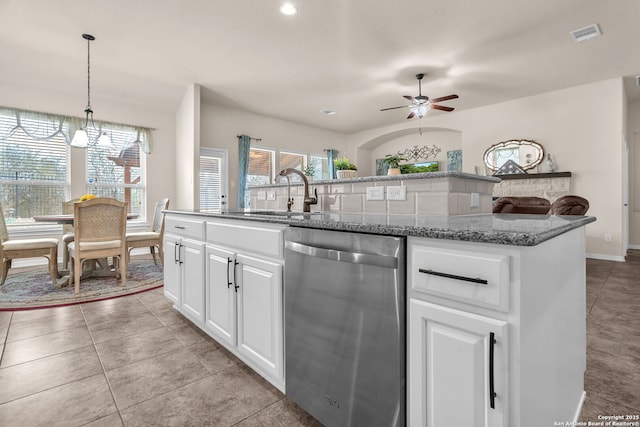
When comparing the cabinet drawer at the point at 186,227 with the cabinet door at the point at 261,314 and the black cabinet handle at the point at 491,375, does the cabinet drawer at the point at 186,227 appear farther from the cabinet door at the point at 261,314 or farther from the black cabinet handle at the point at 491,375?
the black cabinet handle at the point at 491,375

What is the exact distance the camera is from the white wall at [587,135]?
16.7ft

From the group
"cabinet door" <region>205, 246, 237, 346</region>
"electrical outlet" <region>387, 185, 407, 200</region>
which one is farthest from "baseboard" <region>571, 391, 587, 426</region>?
"cabinet door" <region>205, 246, 237, 346</region>

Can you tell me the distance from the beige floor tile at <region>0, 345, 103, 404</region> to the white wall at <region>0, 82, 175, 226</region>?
415 cm

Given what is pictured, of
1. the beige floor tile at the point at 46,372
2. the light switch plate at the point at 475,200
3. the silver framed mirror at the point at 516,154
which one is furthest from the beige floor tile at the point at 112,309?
the silver framed mirror at the point at 516,154

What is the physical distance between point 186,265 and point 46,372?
0.92 meters

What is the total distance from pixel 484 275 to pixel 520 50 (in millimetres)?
4510

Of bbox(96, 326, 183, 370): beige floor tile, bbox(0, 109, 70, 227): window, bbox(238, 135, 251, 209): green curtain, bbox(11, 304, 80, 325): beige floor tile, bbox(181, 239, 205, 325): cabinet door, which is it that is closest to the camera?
bbox(96, 326, 183, 370): beige floor tile

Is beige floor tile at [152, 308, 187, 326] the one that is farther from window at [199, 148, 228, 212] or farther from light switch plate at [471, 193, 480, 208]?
window at [199, 148, 228, 212]

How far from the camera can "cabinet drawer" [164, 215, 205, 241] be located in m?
2.14

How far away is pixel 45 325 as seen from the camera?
2.44 m

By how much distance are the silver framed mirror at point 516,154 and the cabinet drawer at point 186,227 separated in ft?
19.4

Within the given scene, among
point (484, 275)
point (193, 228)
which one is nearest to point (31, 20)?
point (193, 228)

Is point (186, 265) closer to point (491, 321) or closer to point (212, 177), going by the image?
point (491, 321)

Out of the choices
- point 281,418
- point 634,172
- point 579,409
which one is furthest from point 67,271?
point 634,172
